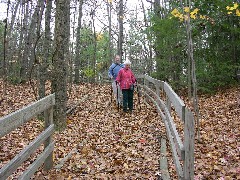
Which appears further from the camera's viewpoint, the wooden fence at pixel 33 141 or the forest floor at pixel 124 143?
the forest floor at pixel 124 143

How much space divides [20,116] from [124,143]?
4286mm

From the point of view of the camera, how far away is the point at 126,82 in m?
12.5

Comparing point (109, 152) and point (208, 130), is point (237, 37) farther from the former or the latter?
point (109, 152)

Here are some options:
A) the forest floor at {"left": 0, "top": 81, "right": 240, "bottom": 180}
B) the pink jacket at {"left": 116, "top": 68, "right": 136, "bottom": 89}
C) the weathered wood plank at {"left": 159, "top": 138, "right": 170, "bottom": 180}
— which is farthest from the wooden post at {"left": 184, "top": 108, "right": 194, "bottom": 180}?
the pink jacket at {"left": 116, "top": 68, "right": 136, "bottom": 89}

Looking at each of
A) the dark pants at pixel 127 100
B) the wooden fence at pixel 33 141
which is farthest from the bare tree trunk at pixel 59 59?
the dark pants at pixel 127 100

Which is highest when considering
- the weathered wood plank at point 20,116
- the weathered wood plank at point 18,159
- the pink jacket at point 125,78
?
the pink jacket at point 125,78

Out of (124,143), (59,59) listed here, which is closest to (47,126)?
(124,143)

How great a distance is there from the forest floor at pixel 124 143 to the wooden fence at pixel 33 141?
0.59 m

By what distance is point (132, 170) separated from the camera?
6.18m

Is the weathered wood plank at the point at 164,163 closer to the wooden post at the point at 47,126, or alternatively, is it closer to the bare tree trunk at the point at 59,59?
the wooden post at the point at 47,126

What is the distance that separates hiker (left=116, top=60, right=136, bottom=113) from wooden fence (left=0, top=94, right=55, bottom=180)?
668 centimetres

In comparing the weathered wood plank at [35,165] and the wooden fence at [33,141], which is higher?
the wooden fence at [33,141]

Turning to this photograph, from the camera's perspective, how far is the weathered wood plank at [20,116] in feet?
11.8

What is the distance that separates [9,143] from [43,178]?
10.7ft
